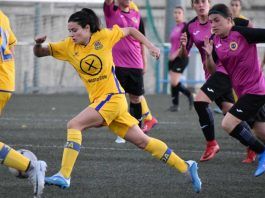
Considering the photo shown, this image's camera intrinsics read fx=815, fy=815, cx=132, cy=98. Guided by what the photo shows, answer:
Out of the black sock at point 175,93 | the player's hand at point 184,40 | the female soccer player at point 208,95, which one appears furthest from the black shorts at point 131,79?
the black sock at point 175,93

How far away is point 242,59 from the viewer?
26.1ft

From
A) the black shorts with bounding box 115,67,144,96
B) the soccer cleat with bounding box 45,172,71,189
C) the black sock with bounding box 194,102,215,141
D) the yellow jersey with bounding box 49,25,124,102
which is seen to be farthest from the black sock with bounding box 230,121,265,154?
the black shorts with bounding box 115,67,144,96

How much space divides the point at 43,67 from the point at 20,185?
16.2m

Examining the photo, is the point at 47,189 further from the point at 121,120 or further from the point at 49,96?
the point at 49,96

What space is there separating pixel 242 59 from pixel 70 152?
2058 millimetres

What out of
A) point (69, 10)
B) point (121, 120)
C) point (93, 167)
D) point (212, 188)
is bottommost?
point (69, 10)

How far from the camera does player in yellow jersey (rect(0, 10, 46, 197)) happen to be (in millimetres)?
6547

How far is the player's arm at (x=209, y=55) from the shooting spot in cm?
Result: 794

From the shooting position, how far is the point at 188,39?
9.84 m

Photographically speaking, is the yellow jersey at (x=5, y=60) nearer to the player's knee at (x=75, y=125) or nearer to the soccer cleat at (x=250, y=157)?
the player's knee at (x=75, y=125)

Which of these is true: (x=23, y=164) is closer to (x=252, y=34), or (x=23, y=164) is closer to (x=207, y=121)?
(x=252, y=34)

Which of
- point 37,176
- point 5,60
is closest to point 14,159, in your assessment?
point 37,176

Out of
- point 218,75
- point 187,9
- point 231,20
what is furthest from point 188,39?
point 187,9

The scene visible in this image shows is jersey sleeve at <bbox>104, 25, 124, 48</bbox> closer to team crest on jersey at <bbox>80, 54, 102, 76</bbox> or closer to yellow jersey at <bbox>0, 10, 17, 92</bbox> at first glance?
team crest on jersey at <bbox>80, 54, 102, 76</bbox>
